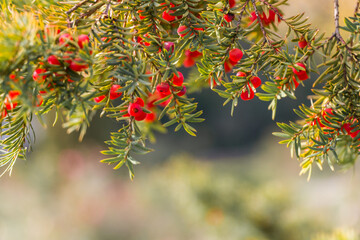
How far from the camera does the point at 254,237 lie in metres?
0.97

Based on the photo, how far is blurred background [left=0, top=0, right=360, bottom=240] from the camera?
3.34 feet

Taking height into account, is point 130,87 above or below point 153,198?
above

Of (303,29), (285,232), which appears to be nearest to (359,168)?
(285,232)

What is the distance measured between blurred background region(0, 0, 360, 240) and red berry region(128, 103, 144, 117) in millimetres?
277

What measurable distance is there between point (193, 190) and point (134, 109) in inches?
33.2

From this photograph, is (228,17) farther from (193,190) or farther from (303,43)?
(193,190)

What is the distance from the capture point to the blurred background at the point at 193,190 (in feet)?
3.34

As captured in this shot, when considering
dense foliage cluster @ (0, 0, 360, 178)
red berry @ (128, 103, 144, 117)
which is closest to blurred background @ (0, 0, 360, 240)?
dense foliage cluster @ (0, 0, 360, 178)

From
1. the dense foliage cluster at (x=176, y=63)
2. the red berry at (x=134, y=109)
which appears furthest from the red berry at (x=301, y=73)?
the red berry at (x=134, y=109)

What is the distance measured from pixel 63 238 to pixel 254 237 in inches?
75.1

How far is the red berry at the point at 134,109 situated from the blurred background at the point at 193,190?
28cm

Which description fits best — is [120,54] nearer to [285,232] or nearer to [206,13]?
[206,13]

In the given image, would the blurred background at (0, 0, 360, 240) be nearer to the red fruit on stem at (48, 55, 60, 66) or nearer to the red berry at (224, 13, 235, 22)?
the red berry at (224, 13, 235, 22)

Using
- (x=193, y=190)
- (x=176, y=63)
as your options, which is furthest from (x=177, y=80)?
(x=193, y=190)
